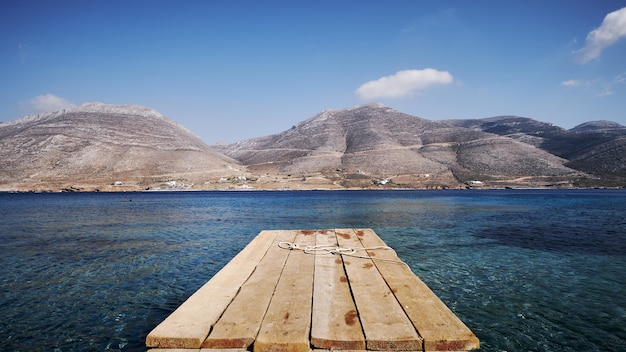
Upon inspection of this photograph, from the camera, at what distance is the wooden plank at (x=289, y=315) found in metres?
3.56

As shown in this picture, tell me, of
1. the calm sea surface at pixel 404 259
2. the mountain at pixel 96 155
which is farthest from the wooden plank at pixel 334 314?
the mountain at pixel 96 155

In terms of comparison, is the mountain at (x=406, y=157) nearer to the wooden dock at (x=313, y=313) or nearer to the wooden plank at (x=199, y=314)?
the wooden dock at (x=313, y=313)

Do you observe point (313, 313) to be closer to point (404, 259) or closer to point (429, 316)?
point (429, 316)

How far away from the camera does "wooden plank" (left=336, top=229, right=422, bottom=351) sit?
360cm

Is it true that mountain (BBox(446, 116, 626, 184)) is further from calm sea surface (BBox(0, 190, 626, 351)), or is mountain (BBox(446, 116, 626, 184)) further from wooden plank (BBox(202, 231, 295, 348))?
wooden plank (BBox(202, 231, 295, 348))

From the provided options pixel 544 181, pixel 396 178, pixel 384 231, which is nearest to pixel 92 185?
pixel 396 178

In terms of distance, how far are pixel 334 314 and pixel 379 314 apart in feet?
1.90

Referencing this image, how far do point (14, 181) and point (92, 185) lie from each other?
850 inches

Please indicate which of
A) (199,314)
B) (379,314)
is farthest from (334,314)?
(199,314)

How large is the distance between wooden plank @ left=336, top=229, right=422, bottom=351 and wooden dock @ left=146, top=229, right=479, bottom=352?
1cm

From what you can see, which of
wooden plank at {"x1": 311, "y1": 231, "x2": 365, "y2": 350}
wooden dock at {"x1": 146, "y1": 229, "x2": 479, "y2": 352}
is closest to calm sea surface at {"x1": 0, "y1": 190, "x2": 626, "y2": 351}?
wooden dock at {"x1": 146, "y1": 229, "x2": 479, "y2": 352}

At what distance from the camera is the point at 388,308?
4.55m

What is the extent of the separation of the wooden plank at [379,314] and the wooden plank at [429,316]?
112 millimetres

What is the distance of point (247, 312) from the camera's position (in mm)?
4453
